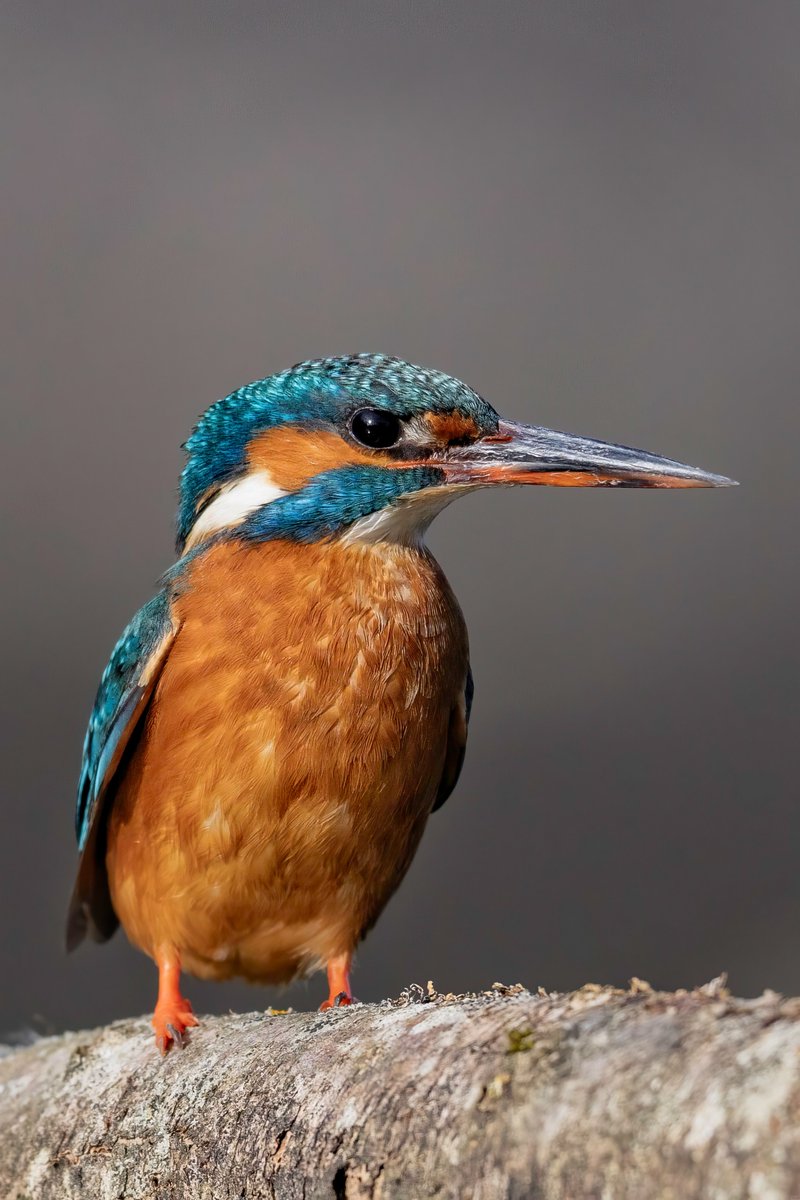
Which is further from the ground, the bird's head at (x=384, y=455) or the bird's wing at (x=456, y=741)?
the bird's head at (x=384, y=455)

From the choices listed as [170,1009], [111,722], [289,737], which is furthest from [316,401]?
[170,1009]

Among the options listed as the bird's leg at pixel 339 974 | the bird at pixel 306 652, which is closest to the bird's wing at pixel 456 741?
the bird at pixel 306 652

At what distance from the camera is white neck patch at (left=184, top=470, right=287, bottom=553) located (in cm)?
219

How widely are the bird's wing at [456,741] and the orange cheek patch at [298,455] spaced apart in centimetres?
52

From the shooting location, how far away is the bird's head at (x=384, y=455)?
6.80 ft

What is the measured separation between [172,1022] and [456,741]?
76cm

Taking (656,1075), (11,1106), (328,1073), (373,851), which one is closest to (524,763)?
(373,851)

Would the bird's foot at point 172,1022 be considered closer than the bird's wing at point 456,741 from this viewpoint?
Yes

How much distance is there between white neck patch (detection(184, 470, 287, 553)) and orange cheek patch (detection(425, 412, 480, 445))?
0.97 ft

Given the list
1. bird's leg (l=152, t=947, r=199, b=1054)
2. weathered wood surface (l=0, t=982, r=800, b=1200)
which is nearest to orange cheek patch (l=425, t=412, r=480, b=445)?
weathered wood surface (l=0, t=982, r=800, b=1200)

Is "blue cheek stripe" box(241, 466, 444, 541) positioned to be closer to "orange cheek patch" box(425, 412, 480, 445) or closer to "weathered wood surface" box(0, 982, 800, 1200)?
"orange cheek patch" box(425, 412, 480, 445)

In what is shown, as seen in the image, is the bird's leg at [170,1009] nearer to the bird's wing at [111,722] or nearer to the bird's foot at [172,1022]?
the bird's foot at [172,1022]

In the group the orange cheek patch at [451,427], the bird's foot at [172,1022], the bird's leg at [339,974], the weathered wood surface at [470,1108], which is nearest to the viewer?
the weathered wood surface at [470,1108]

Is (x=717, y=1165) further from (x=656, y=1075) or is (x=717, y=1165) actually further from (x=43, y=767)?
(x=43, y=767)
